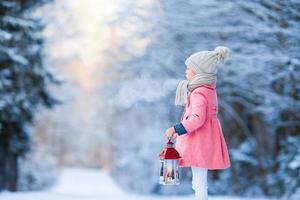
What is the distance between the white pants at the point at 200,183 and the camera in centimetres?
580

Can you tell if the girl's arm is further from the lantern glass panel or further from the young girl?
the lantern glass panel

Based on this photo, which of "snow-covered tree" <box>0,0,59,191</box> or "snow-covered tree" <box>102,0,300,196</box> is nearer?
"snow-covered tree" <box>102,0,300,196</box>

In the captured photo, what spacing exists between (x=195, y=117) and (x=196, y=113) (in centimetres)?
4

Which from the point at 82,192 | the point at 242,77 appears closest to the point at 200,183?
the point at 242,77

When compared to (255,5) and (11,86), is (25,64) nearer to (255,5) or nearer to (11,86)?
(11,86)

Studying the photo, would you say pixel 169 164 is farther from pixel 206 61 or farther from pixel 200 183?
pixel 206 61

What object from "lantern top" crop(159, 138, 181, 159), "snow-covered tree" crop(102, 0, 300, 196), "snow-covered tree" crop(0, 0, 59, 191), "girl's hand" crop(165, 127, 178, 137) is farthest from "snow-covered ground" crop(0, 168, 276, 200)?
"girl's hand" crop(165, 127, 178, 137)

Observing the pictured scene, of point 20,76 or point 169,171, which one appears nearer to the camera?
point 169,171

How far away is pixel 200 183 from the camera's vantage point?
5836 millimetres

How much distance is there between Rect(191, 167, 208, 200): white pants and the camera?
19.0 feet

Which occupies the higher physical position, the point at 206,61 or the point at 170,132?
the point at 206,61

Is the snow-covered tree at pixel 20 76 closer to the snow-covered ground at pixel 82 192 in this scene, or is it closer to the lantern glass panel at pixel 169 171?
the snow-covered ground at pixel 82 192

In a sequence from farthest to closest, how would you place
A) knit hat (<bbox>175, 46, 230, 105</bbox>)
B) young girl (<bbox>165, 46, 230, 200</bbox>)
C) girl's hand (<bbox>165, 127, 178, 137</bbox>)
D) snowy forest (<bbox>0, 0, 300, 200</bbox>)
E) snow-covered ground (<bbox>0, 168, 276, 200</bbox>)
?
1. snowy forest (<bbox>0, 0, 300, 200</bbox>)
2. snow-covered ground (<bbox>0, 168, 276, 200</bbox>)
3. knit hat (<bbox>175, 46, 230, 105</bbox>)
4. young girl (<bbox>165, 46, 230, 200</bbox>)
5. girl's hand (<bbox>165, 127, 178, 137</bbox>)

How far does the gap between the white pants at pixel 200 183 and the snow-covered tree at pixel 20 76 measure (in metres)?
8.84
